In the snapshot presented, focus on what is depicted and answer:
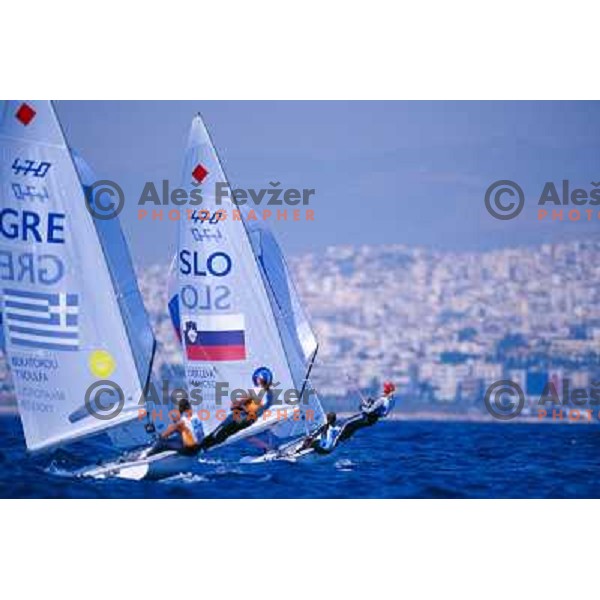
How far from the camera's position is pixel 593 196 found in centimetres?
1678

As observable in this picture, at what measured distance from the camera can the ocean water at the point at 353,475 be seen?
16.0 metres

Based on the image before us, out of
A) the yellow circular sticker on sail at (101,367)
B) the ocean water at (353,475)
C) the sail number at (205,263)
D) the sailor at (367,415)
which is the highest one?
the sail number at (205,263)

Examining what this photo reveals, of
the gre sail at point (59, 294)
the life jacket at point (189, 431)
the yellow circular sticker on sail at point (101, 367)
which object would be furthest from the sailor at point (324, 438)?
the yellow circular sticker on sail at point (101, 367)

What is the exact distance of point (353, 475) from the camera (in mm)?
16875

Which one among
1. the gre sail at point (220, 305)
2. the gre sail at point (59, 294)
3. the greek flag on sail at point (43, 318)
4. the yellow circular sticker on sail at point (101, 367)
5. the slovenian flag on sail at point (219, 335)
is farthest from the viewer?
the slovenian flag on sail at point (219, 335)

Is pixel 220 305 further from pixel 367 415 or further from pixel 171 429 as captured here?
pixel 367 415

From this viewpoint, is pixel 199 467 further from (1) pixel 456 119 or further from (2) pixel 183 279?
(1) pixel 456 119

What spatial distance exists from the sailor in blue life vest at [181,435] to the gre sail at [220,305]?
55cm

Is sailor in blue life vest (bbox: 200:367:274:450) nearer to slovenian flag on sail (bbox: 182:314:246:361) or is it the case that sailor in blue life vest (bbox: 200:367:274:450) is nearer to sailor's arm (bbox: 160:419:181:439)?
slovenian flag on sail (bbox: 182:314:246:361)

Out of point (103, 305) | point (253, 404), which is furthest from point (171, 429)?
point (103, 305)

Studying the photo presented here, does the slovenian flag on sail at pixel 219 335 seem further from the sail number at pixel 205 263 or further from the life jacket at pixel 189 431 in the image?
the life jacket at pixel 189 431

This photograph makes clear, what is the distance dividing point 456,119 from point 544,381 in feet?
12.3

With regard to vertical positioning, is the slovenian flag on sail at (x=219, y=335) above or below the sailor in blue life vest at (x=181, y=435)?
above

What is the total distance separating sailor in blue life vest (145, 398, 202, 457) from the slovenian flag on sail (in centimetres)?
80
